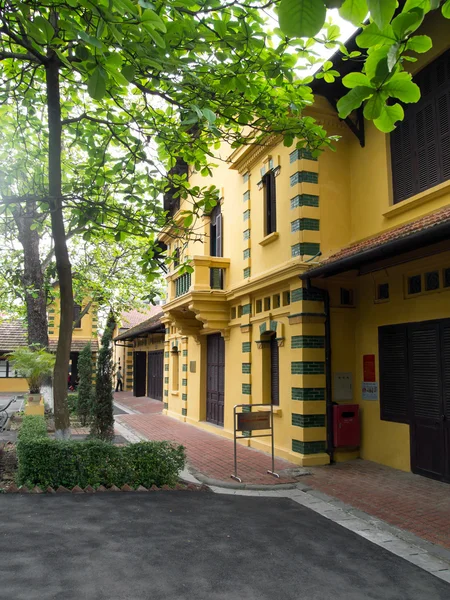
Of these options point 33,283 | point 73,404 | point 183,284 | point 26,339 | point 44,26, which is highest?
point 44,26

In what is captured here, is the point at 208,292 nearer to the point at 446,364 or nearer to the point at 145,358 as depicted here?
the point at 446,364

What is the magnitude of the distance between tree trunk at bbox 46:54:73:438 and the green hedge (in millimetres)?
521

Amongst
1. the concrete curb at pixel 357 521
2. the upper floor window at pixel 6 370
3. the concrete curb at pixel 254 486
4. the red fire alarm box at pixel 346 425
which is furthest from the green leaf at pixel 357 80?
the upper floor window at pixel 6 370

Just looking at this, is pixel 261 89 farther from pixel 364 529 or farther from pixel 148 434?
pixel 148 434

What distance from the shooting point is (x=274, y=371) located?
1164 centimetres

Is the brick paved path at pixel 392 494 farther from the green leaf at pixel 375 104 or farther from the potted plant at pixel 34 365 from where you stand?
the potted plant at pixel 34 365

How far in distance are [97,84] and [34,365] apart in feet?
43.3

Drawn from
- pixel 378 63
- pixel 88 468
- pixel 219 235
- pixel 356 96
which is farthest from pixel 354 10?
pixel 219 235

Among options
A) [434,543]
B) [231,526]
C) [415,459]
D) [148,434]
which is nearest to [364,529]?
[434,543]

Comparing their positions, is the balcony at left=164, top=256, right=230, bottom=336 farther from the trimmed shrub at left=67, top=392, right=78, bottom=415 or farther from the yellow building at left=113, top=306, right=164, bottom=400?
the yellow building at left=113, top=306, right=164, bottom=400

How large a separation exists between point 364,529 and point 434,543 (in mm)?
827

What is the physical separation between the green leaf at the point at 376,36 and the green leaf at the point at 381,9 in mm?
279

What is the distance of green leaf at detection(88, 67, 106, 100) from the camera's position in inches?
136

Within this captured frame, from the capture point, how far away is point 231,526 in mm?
5957
